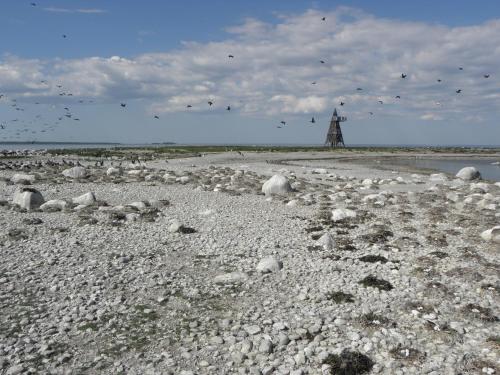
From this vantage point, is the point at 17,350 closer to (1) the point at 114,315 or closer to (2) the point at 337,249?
(1) the point at 114,315

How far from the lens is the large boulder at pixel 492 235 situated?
16.1 meters

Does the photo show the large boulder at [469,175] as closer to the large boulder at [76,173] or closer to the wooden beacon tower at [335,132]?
the large boulder at [76,173]

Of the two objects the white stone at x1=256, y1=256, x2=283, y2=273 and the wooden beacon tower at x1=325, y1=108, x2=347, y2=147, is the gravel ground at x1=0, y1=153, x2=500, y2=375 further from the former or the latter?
the wooden beacon tower at x1=325, y1=108, x2=347, y2=147

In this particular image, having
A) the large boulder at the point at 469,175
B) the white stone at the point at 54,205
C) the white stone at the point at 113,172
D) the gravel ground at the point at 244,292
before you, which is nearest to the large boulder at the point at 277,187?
the gravel ground at the point at 244,292

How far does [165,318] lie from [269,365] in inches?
114

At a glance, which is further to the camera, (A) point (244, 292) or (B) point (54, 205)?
(B) point (54, 205)

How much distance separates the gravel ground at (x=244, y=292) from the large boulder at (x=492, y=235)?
0.57 meters

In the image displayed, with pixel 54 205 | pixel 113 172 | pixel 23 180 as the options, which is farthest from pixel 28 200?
pixel 113 172

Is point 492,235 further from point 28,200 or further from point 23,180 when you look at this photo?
point 23,180

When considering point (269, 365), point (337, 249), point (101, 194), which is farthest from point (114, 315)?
point (101, 194)

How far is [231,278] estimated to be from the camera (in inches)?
464

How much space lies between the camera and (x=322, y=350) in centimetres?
806

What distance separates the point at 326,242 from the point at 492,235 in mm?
6640

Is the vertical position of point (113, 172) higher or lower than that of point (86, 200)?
higher
